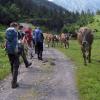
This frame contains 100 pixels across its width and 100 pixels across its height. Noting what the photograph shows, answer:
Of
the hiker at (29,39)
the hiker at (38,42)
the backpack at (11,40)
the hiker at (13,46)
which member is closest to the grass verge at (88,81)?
the hiker at (13,46)

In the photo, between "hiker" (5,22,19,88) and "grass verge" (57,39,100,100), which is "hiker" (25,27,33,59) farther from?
"hiker" (5,22,19,88)

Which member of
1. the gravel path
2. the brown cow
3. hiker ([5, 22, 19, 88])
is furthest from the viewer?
the brown cow

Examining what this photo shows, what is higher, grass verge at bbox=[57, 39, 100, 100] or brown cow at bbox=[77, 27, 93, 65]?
brown cow at bbox=[77, 27, 93, 65]

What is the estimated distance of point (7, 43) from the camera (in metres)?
16.6

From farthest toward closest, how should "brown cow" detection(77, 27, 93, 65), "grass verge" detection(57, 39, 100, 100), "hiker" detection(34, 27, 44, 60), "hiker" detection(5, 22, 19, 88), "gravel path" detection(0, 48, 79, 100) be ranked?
"hiker" detection(34, 27, 44, 60)
"brown cow" detection(77, 27, 93, 65)
"hiker" detection(5, 22, 19, 88)
"grass verge" detection(57, 39, 100, 100)
"gravel path" detection(0, 48, 79, 100)

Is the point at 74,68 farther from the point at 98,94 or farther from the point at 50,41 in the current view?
the point at 50,41

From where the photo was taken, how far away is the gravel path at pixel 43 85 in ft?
47.3

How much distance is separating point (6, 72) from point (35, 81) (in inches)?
137

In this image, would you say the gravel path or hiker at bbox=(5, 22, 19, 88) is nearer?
the gravel path

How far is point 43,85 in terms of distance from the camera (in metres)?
16.6

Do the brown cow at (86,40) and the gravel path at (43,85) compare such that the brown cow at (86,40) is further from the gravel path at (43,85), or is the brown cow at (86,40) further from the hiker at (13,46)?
the hiker at (13,46)

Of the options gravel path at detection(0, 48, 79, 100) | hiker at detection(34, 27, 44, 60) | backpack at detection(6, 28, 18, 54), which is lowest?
gravel path at detection(0, 48, 79, 100)

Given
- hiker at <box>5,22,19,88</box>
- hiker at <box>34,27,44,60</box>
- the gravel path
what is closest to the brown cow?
hiker at <box>34,27,44,60</box>

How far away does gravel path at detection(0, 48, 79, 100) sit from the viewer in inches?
567
